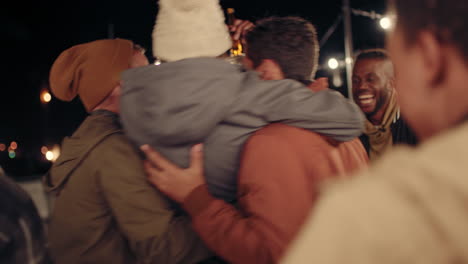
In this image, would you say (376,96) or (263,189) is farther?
(376,96)

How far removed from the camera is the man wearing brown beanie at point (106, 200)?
157 cm

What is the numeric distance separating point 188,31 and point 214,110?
38 cm

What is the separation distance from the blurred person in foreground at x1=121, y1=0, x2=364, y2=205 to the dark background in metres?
7.90

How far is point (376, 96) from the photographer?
344 centimetres

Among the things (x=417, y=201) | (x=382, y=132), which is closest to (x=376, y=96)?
(x=382, y=132)

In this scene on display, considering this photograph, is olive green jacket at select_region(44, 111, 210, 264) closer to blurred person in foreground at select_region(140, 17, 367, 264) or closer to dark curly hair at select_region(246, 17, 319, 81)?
blurred person in foreground at select_region(140, 17, 367, 264)

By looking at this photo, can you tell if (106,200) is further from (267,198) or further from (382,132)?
(382,132)

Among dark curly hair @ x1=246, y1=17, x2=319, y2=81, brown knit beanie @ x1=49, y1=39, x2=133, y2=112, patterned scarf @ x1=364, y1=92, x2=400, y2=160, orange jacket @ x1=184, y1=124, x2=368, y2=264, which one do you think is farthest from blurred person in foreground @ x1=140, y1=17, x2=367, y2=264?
patterned scarf @ x1=364, y1=92, x2=400, y2=160

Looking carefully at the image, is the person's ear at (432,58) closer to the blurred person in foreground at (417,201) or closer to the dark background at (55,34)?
the blurred person in foreground at (417,201)

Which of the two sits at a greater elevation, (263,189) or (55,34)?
(55,34)

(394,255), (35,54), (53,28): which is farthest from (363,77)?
(35,54)

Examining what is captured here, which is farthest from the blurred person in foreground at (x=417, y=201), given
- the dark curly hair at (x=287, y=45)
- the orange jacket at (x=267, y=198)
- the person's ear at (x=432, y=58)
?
the dark curly hair at (x=287, y=45)

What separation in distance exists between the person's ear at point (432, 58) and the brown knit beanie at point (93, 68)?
5.31 feet

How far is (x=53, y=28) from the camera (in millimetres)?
15141
